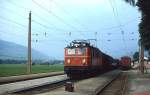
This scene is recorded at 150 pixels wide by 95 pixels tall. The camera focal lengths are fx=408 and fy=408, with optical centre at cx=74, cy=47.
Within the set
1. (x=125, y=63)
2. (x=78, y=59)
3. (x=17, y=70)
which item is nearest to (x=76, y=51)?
(x=78, y=59)

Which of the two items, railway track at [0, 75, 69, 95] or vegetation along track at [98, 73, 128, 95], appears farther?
vegetation along track at [98, 73, 128, 95]

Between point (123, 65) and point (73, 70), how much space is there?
55.6 metres

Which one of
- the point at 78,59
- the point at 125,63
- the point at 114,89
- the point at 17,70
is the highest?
the point at 125,63

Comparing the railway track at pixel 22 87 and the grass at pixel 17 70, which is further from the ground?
the grass at pixel 17 70

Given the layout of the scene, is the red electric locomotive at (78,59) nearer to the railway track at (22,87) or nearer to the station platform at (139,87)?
the station platform at (139,87)

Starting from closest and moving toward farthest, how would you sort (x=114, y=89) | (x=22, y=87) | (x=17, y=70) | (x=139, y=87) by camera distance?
1. (x=22, y=87)
2. (x=114, y=89)
3. (x=139, y=87)
4. (x=17, y=70)

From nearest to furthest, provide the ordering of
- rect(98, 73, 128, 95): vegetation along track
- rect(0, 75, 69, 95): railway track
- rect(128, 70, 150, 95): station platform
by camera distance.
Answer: rect(0, 75, 69, 95): railway track
rect(128, 70, 150, 95): station platform
rect(98, 73, 128, 95): vegetation along track

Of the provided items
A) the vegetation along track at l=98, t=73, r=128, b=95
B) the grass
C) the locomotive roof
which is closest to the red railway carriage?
the grass

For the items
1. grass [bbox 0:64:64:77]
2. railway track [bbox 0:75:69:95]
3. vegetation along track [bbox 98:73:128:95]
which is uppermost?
grass [bbox 0:64:64:77]

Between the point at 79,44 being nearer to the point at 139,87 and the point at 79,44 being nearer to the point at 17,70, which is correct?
the point at 139,87

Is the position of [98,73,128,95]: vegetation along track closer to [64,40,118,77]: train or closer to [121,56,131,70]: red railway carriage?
[64,40,118,77]: train

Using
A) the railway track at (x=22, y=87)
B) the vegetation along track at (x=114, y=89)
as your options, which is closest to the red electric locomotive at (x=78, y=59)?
the vegetation along track at (x=114, y=89)

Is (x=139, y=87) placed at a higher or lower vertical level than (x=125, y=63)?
lower

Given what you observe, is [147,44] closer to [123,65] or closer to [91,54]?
[91,54]
